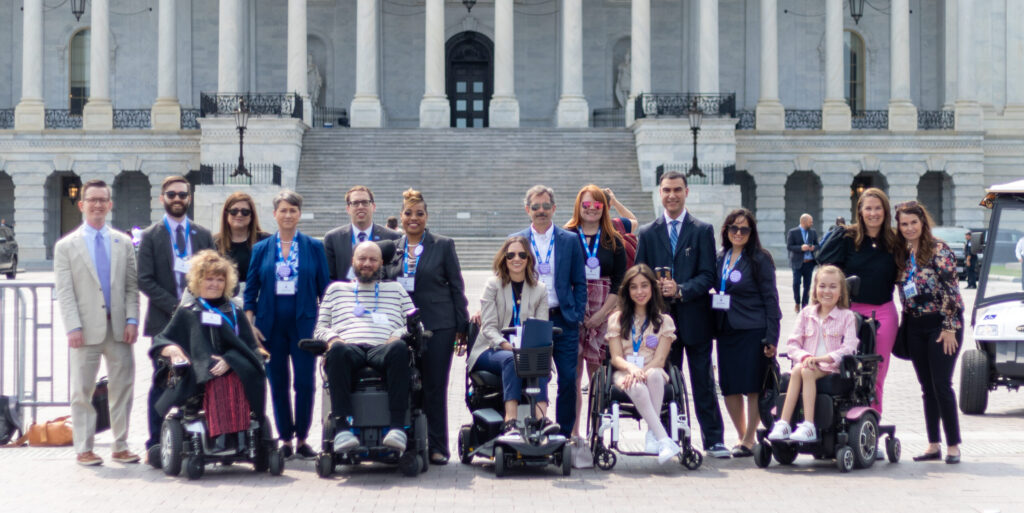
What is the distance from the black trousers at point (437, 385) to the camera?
957cm

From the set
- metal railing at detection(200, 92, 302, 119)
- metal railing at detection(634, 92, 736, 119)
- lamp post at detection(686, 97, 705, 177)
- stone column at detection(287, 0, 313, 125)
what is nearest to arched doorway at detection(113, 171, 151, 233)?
metal railing at detection(200, 92, 302, 119)

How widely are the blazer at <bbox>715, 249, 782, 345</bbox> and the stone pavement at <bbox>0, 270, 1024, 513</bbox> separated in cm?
111

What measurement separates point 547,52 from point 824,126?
11.6 m

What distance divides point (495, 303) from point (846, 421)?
9.21ft

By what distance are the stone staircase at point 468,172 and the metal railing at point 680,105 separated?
117cm

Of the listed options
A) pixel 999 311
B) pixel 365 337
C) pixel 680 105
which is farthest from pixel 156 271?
pixel 680 105

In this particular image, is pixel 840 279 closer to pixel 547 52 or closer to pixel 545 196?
pixel 545 196

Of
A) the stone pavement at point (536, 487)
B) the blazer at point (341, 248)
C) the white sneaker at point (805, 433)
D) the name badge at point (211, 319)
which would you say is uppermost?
the blazer at point (341, 248)

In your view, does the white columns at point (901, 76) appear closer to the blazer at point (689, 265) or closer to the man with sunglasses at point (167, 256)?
the blazer at point (689, 265)

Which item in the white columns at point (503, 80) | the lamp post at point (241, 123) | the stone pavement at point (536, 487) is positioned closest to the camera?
the stone pavement at point (536, 487)

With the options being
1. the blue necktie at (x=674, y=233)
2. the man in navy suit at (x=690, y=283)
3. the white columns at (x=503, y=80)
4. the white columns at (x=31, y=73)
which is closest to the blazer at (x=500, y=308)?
the man in navy suit at (x=690, y=283)

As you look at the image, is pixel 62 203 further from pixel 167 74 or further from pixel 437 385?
pixel 437 385

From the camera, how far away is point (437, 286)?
9.71 meters

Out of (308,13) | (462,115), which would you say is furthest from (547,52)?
(308,13)
